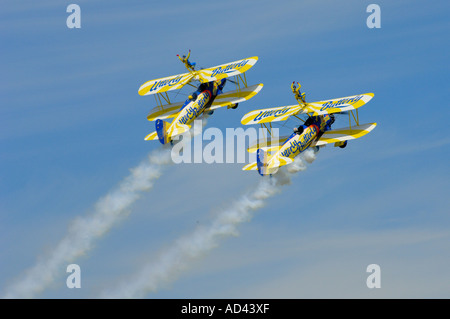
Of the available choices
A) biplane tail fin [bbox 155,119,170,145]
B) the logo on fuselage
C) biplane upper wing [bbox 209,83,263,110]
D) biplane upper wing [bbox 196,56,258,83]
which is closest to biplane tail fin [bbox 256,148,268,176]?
biplane tail fin [bbox 155,119,170,145]

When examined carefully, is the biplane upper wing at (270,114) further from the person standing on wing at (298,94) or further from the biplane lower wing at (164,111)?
the biplane lower wing at (164,111)

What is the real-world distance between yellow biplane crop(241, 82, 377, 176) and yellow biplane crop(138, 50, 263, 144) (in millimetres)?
3167

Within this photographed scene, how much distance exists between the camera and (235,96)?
70688 millimetres

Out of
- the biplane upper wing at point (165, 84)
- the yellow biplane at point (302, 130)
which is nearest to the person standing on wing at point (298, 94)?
the yellow biplane at point (302, 130)

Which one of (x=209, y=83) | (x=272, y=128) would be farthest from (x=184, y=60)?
(x=272, y=128)

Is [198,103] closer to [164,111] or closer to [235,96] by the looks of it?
[164,111]

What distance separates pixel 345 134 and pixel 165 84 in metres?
12.7

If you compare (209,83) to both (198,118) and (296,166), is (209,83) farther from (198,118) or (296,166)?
(296,166)

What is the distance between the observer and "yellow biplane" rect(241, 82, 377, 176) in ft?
207

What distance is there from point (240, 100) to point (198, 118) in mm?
2989

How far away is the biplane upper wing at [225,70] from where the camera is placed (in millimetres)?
69812

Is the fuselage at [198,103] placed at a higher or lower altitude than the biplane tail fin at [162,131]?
higher

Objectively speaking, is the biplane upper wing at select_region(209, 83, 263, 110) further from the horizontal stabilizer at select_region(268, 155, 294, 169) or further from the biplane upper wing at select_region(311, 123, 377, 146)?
the horizontal stabilizer at select_region(268, 155, 294, 169)

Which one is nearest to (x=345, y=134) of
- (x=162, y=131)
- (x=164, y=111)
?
(x=162, y=131)
